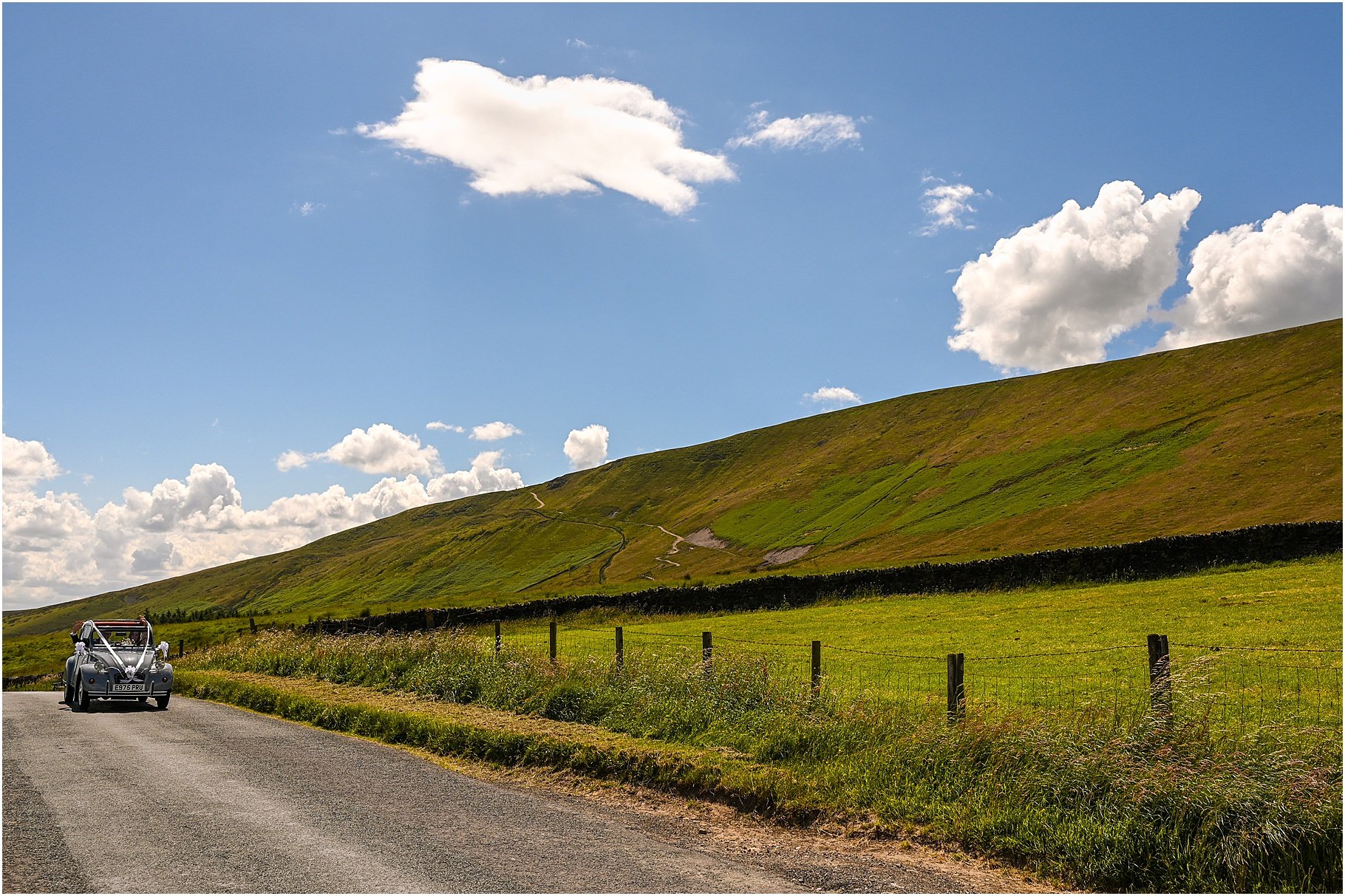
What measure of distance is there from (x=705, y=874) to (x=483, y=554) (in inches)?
7251

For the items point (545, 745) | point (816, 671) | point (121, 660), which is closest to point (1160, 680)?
point (816, 671)

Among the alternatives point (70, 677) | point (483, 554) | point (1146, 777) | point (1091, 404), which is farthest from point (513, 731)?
point (483, 554)

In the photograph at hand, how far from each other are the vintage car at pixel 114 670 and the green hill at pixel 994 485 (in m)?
47.2

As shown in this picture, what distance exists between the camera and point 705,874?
932 centimetres

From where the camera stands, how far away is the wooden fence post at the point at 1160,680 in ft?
36.3

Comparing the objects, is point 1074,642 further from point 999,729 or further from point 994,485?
point 994,485

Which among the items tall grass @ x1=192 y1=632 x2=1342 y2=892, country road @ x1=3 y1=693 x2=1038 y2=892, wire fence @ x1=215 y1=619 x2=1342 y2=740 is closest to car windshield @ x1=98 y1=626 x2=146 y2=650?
country road @ x1=3 y1=693 x2=1038 y2=892

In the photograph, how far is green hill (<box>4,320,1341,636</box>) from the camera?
8225 cm

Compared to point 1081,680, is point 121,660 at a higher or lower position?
higher

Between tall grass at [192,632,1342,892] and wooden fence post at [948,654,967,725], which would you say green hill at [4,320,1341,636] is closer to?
tall grass at [192,632,1342,892]

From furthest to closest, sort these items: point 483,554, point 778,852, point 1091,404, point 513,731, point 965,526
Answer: point 483,554 → point 1091,404 → point 965,526 → point 513,731 → point 778,852

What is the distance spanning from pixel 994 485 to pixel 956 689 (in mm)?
109004

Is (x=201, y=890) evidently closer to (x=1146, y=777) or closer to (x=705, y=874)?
(x=705, y=874)

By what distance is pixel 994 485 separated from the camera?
378 feet
